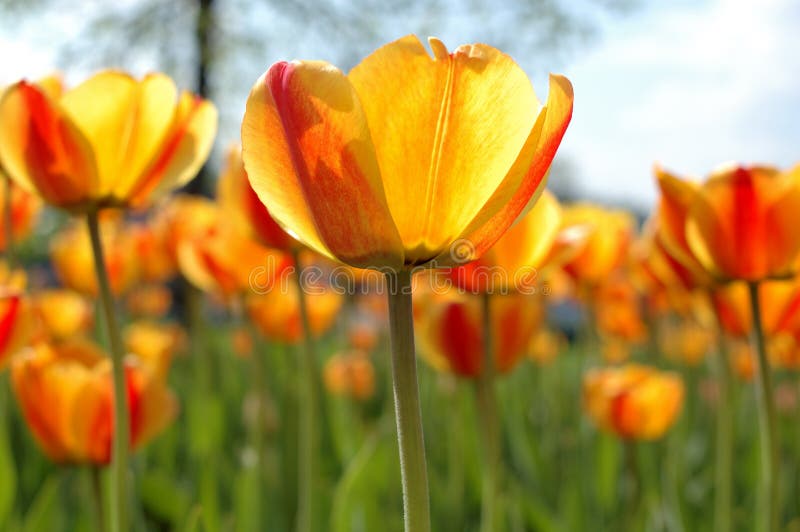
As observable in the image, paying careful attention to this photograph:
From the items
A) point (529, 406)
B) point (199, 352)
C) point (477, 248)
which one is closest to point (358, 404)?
point (529, 406)

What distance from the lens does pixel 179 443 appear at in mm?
2434

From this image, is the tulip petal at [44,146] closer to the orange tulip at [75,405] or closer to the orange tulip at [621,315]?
the orange tulip at [75,405]

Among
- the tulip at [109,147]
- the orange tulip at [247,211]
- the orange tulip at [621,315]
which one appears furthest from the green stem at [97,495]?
the orange tulip at [621,315]

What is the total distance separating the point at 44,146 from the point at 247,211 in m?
0.45

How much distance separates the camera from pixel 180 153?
918mm

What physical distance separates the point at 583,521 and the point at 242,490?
696 mm

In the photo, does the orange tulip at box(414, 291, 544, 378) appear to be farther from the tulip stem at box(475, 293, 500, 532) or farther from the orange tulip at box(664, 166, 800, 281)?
the orange tulip at box(664, 166, 800, 281)

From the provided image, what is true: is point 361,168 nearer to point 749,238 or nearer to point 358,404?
point 749,238

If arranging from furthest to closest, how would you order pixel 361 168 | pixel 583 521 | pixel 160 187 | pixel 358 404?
pixel 358 404 → pixel 583 521 → pixel 160 187 → pixel 361 168

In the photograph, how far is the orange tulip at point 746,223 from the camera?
94 cm

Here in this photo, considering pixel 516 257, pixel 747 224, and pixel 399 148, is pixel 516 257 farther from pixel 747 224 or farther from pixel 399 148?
pixel 399 148

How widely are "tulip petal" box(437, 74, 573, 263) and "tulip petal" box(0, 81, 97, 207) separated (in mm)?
464

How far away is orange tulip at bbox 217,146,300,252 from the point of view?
1.22m

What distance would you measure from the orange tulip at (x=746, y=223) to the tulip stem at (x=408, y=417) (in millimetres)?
604
